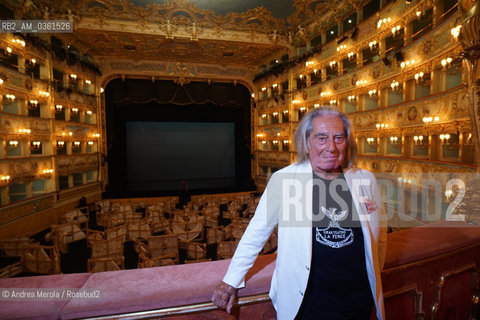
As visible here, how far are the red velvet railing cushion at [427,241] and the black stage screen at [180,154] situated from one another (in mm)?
16562

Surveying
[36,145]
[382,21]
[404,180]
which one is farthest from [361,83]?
[36,145]

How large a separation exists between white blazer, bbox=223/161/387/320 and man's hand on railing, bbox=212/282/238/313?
3 centimetres

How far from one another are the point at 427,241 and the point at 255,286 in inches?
57.0

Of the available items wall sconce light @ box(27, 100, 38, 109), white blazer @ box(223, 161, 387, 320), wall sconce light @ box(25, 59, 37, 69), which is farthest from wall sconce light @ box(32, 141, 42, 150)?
white blazer @ box(223, 161, 387, 320)

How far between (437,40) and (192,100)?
47.3 ft

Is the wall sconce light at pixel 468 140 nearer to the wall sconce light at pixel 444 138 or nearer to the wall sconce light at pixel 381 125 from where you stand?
the wall sconce light at pixel 444 138

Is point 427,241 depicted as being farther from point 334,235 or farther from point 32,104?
point 32,104

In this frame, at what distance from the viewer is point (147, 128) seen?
19.3 m

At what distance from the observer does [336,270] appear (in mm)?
1326

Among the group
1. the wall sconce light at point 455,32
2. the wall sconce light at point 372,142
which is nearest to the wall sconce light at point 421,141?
the wall sconce light at point 372,142

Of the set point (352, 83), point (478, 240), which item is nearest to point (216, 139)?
point (352, 83)

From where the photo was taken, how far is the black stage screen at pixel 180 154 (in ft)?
62.6

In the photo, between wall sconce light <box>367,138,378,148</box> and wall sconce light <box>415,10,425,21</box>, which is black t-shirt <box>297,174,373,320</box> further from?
wall sconce light <box>367,138,378,148</box>

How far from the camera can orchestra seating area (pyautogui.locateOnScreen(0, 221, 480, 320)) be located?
1.14 meters
